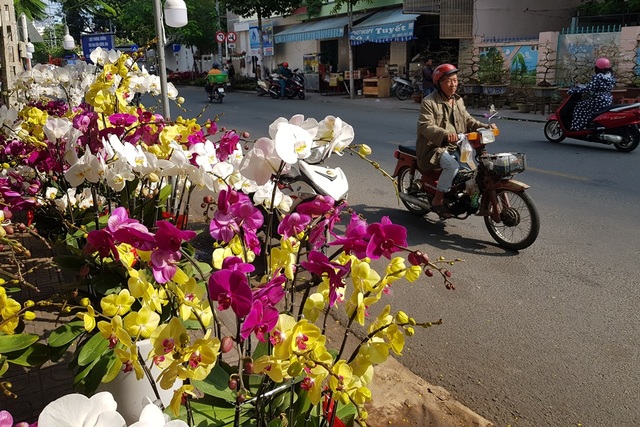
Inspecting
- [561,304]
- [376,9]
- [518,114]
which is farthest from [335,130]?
[376,9]

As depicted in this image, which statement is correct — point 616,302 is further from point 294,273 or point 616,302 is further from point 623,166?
point 623,166

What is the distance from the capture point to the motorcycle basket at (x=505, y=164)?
17.1 feet

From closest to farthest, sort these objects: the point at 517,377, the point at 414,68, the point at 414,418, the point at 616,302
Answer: the point at 414,418
the point at 517,377
the point at 616,302
the point at 414,68

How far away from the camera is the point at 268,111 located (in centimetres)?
1869

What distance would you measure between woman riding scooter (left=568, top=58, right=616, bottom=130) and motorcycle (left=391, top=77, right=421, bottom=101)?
10.2 m

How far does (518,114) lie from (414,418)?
14.1 meters

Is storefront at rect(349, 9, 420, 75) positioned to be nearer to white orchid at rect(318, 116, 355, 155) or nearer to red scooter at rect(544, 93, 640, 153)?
red scooter at rect(544, 93, 640, 153)

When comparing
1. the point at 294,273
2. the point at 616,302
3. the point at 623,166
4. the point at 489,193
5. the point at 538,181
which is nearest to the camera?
the point at 294,273

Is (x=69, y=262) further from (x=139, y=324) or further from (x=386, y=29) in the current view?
(x=386, y=29)

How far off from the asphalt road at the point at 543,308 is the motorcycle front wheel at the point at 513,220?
12 centimetres

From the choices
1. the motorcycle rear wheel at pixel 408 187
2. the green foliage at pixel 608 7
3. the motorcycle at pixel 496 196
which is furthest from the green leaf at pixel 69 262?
the green foliage at pixel 608 7

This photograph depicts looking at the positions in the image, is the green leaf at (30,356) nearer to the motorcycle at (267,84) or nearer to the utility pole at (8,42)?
the utility pole at (8,42)

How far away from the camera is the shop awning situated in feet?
69.1

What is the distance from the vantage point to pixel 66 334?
2189 millimetres
